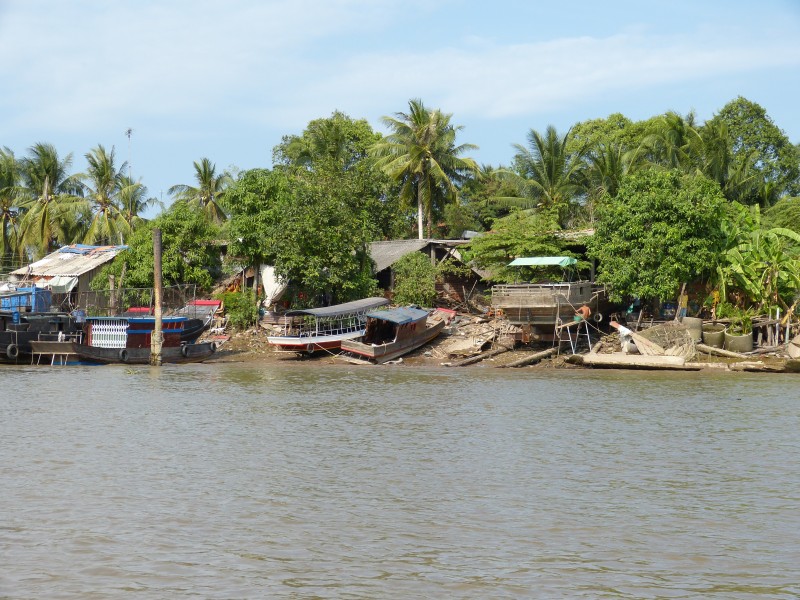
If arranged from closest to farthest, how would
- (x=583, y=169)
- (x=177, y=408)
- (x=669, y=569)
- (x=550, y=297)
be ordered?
1. (x=669, y=569)
2. (x=177, y=408)
3. (x=550, y=297)
4. (x=583, y=169)

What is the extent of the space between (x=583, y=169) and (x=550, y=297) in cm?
1448

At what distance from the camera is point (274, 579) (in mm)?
9047

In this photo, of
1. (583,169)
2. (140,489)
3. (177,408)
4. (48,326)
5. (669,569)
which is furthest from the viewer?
(583,169)

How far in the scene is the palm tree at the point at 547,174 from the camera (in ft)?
138

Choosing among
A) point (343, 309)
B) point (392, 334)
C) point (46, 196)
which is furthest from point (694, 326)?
point (46, 196)

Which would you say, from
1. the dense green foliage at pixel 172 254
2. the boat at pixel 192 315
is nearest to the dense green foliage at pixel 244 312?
the boat at pixel 192 315

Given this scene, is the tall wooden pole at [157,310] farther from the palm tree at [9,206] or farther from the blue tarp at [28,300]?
the palm tree at [9,206]

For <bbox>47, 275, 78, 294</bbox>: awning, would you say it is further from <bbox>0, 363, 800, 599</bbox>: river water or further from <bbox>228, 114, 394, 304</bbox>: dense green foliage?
<bbox>0, 363, 800, 599</bbox>: river water

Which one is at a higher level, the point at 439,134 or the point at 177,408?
the point at 439,134

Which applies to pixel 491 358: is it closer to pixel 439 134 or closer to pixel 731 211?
pixel 731 211

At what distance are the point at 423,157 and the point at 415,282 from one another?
941 centimetres

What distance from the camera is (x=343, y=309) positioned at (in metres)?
33.9

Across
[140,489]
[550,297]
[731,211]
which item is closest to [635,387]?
[550,297]

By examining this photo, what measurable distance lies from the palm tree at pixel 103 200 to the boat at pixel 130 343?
18.1m
